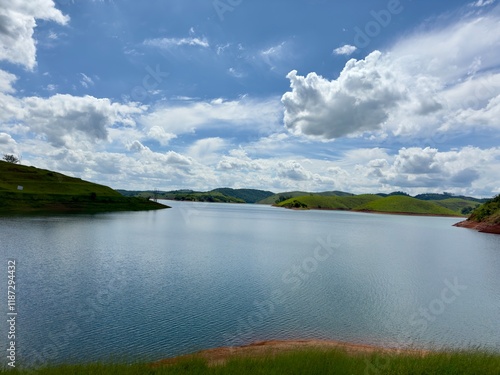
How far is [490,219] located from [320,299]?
179490 millimetres

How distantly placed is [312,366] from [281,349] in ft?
20.5

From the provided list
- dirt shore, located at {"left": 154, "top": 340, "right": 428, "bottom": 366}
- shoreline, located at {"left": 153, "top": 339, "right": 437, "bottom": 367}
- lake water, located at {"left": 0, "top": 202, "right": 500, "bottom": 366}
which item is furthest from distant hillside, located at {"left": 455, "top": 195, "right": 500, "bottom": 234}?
dirt shore, located at {"left": 154, "top": 340, "right": 428, "bottom": 366}

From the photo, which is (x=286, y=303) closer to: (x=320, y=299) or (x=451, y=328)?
(x=320, y=299)

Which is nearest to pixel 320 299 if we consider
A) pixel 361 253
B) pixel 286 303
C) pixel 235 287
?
pixel 286 303

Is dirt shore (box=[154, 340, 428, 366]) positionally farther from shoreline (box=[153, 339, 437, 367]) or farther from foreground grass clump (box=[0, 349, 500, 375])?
foreground grass clump (box=[0, 349, 500, 375])

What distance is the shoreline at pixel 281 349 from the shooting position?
2247cm

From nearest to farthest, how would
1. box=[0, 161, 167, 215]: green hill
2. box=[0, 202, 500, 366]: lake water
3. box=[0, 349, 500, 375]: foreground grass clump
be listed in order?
box=[0, 349, 500, 375]: foreground grass clump < box=[0, 202, 500, 366]: lake water < box=[0, 161, 167, 215]: green hill

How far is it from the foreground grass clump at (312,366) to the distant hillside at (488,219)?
176897 mm

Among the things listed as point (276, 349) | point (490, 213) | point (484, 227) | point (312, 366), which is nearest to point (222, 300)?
point (276, 349)

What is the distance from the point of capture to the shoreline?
2247 cm

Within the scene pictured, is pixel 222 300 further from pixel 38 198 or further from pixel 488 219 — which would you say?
pixel 488 219

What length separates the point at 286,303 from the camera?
1470 inches

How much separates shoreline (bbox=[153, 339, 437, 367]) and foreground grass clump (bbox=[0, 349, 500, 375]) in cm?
247

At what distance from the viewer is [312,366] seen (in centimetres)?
1831
